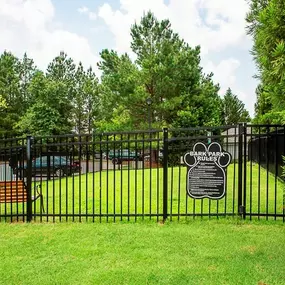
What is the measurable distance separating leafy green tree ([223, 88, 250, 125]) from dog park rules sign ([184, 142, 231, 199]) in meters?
40.5

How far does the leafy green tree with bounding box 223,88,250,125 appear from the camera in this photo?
44719 mm

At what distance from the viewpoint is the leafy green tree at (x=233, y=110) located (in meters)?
44.7

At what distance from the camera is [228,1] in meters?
7.20

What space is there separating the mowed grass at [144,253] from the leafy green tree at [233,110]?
41.1 meters

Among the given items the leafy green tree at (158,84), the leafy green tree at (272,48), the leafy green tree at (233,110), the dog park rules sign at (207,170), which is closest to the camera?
the leafy green tree at (272,48)

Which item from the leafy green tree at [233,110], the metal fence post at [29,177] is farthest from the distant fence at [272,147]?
the leafy green tree at [233,110]

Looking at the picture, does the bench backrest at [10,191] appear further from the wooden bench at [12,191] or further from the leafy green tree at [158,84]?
the leafy green tree at [158,84]

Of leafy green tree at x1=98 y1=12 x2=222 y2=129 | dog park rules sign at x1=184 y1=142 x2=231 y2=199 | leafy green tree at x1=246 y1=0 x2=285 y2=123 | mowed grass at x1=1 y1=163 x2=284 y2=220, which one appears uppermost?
leafy green tree at x1=98 y1=12 x2=222 y2=129

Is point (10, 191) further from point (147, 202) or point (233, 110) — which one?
point (233, 110)

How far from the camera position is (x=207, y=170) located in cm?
526

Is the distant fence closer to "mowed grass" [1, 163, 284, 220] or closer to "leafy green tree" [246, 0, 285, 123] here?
"mowed grass" [1, 163, 284, 220]

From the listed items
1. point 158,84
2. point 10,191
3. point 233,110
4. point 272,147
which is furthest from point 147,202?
point 233,110

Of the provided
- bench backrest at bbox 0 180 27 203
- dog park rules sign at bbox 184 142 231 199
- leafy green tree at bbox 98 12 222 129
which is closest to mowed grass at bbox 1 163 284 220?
dog park rules sign at bbox 184 142 231 199

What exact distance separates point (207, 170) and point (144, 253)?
189 cm
